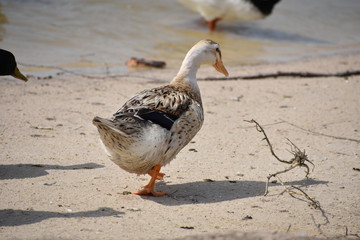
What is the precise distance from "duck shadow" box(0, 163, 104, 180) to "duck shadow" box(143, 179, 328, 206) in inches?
34.9

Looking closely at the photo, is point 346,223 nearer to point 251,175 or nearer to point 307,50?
point 251,175

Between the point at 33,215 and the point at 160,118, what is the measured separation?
1.42 metres

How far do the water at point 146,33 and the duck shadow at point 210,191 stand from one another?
4.94 metres

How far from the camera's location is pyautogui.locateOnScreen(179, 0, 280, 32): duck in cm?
→ 1497

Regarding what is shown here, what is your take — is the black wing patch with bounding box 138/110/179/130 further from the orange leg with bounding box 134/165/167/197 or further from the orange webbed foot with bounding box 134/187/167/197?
the orange webbed foot with bounding box 134/187/167/197

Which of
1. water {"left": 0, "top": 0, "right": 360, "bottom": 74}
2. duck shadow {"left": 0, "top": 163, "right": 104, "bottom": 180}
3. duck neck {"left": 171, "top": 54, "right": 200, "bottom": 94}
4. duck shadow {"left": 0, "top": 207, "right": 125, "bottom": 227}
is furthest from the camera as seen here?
water {"left": 0, "top": 0, "right": 360, "bottom": 74}

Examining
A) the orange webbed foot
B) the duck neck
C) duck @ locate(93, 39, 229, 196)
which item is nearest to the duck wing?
duck @ locate(93, 39, 229, 196)

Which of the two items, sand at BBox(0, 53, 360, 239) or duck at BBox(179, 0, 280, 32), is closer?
sand at BBox(0, 53, 360, 239)

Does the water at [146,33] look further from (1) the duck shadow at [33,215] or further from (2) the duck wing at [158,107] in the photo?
(1) the duck shadow at [33,215]

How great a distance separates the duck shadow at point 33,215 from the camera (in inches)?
178

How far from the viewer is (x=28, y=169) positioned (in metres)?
5.77

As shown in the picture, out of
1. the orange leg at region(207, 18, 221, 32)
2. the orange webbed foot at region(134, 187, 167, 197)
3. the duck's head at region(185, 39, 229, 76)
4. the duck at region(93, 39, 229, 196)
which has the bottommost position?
the orange webbed foot at region(134, 187, 167, 197)

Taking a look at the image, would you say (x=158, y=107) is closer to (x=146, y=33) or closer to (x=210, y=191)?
(x=210, y=191)

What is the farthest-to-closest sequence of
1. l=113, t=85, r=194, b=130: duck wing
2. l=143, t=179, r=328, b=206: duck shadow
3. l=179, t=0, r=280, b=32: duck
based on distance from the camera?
1. l=179, t=0, r=280, b=32: duck
2. l=143, t=179, r=328, b=206: duck shadow
3. l=113, t=85, r=194, b=130: duck wing
